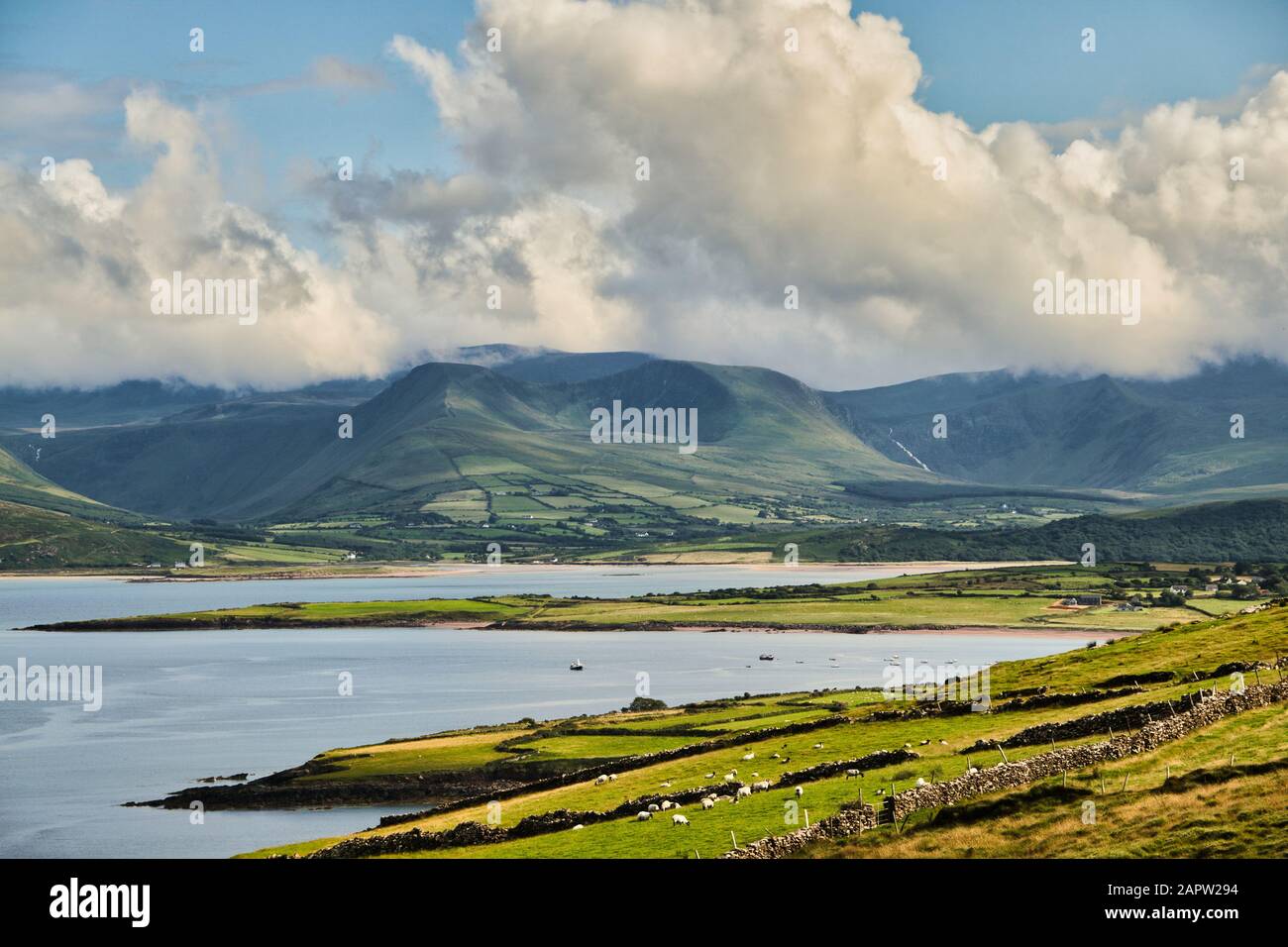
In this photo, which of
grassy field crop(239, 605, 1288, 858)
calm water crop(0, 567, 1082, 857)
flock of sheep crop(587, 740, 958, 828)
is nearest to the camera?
grassy field crop(239, 605, 1288, 858)

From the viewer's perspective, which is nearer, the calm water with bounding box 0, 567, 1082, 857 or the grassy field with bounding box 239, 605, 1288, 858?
the grassy field with bounding box 239, 605, 1288, 858

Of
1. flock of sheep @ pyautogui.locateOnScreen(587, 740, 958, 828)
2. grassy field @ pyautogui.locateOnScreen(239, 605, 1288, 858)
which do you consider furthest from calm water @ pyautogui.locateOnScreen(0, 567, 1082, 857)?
flock of sheep @ pyautogui.locateOnScreen(587, 740, 958, 828)

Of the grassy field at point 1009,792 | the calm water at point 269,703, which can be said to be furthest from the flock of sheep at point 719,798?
the calm water at point 269,703

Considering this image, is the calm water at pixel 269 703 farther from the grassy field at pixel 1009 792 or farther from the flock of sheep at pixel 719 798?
the flock of sheep at pixel 719 798

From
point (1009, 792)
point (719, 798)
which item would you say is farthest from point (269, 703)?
point (1009, 792)

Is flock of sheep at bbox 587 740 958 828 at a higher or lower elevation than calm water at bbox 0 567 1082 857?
higher

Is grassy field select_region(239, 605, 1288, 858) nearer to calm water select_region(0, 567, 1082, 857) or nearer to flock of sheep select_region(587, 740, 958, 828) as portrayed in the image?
Result: flock of sheep select_region(587, 740, 958, 828)
